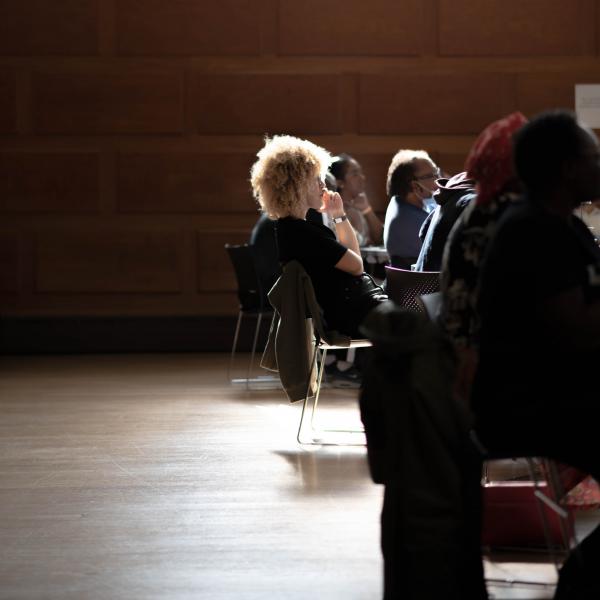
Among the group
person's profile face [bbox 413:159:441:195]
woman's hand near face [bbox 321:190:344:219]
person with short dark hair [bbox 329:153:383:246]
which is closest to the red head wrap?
woman's hand near face [bbox 321:190:344:219]

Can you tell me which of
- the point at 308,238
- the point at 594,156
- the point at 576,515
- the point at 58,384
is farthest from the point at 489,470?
the point at 58,384

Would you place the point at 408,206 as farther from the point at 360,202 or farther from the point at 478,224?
the point at 478,224

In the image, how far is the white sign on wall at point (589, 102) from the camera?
347 inches

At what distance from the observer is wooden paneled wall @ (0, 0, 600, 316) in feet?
29.0

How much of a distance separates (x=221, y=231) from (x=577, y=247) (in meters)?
6.69

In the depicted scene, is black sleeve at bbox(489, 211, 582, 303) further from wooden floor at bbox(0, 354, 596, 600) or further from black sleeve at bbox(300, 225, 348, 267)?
black sleeve at bbox(300, 225, 348, 267)

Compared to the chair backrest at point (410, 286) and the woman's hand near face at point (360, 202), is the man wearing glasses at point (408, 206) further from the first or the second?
the chair backrest at point (410, 286)

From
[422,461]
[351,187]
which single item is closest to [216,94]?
[351,187]

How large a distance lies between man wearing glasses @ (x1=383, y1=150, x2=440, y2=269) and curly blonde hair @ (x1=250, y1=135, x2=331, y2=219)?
3.81 feet

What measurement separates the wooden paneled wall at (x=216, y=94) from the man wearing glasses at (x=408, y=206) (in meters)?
2.34

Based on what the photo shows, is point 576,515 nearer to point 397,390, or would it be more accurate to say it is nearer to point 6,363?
point 397,390

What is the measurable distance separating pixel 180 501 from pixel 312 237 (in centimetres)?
142

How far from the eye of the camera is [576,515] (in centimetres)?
Result: 373

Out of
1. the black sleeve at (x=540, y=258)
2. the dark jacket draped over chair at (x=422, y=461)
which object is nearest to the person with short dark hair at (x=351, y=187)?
the dark jacket draped over chair at (x=422, y=461)
